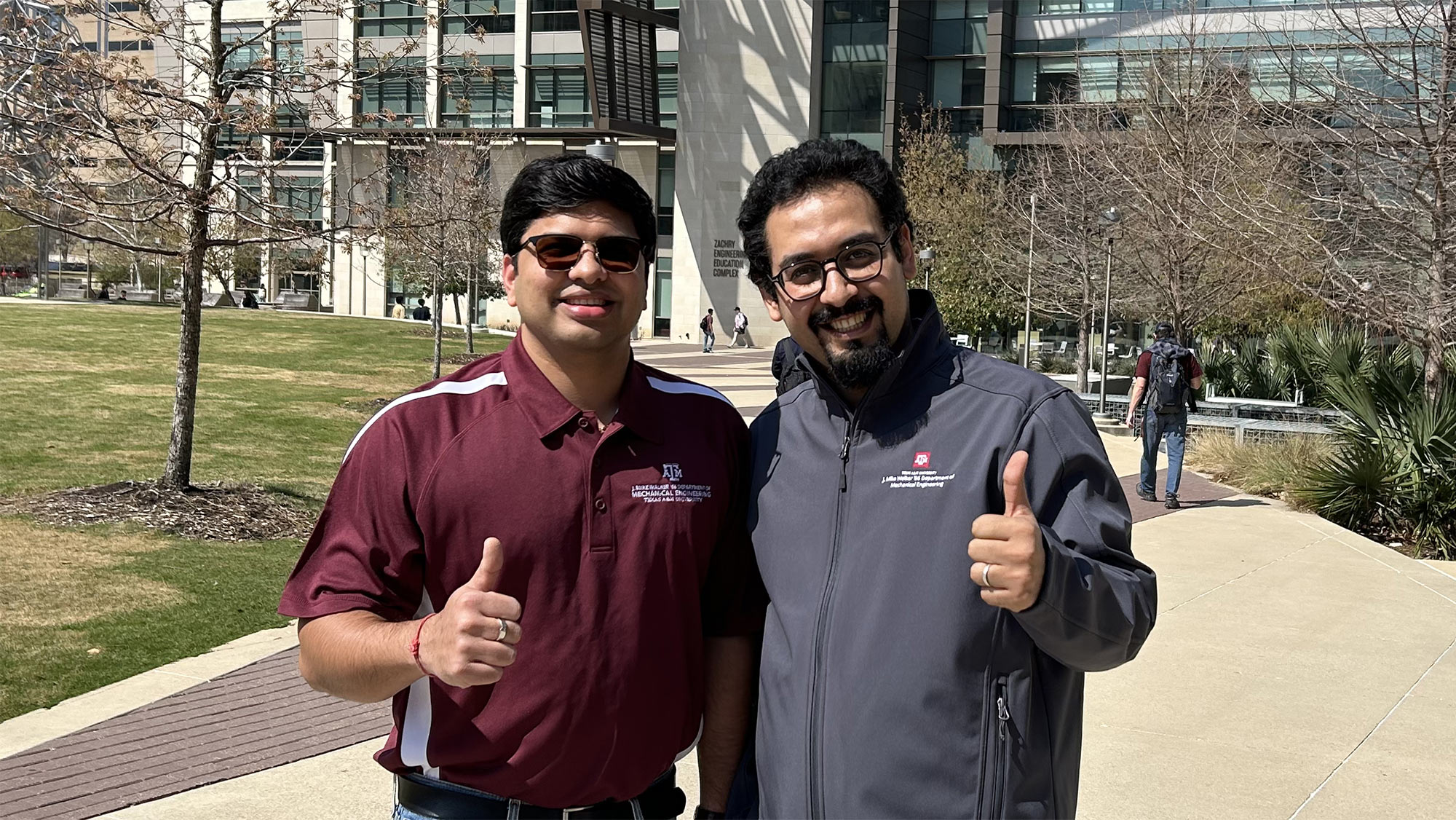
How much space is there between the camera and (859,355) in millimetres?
2664

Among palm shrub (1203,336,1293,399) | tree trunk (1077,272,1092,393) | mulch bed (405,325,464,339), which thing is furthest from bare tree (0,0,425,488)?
mulch bed (405,325,464,339)

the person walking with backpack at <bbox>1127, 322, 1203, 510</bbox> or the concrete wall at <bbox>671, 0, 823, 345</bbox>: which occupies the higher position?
the concrete wall at <bbox>671, 0, 823, 345</bbox>

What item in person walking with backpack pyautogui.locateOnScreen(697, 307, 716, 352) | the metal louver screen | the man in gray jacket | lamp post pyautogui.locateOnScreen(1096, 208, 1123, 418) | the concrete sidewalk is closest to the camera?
the man in gray jacket

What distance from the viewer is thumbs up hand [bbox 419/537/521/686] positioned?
2117mm

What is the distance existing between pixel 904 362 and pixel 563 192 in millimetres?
816

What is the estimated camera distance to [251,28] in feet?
200

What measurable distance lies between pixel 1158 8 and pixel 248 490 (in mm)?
40409

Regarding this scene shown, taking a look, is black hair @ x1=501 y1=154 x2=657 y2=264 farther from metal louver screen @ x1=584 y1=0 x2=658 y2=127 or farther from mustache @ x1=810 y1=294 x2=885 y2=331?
metal louver screen @ x1=584 y1=0 x2=658 y2=127

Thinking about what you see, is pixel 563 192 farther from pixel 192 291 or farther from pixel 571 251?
pixel 192 291

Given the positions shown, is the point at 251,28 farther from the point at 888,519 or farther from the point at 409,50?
the point at 888,519

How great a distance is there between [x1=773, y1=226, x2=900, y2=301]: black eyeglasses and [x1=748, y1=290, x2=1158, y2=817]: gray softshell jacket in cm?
21

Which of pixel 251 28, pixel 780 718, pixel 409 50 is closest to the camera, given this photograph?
pixel 780 718

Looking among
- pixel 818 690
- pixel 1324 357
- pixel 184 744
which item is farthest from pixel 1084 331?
pixel 818 690

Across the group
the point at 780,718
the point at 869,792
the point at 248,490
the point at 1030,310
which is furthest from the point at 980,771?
the point at 1030,310
